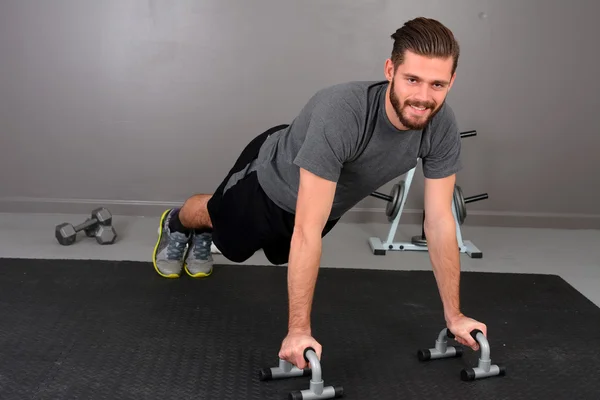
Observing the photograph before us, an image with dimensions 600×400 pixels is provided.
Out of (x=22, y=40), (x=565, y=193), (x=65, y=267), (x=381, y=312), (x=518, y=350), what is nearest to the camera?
(x=518, y=350)

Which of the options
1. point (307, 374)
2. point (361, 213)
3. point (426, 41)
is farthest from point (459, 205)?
point (426, 41)

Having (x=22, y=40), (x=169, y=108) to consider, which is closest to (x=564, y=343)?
(x=169, y=108)

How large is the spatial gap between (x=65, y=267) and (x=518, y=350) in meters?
1.59

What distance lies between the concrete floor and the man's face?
1247 mm

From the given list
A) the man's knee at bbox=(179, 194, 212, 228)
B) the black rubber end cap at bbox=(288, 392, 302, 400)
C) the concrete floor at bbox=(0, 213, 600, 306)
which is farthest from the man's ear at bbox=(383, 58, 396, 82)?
the concrete floor at bbox=(0, 213, 600, 306)

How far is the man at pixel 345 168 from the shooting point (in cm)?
151

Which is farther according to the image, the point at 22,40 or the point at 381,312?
the point at 22,40

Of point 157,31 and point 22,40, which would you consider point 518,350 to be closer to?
point 157,31

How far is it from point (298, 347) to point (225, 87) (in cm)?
205

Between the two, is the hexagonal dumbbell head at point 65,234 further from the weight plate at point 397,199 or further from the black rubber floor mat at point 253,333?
the weight plate at point 397,199

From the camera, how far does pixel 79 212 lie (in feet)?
11.1

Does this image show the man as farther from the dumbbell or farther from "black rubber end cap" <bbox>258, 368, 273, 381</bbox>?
the dumbbell

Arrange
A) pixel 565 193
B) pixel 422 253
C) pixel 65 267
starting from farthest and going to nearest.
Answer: pixel 565 193, pixel 422 253, pixel 65 267

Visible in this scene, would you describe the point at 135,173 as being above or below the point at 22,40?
below
